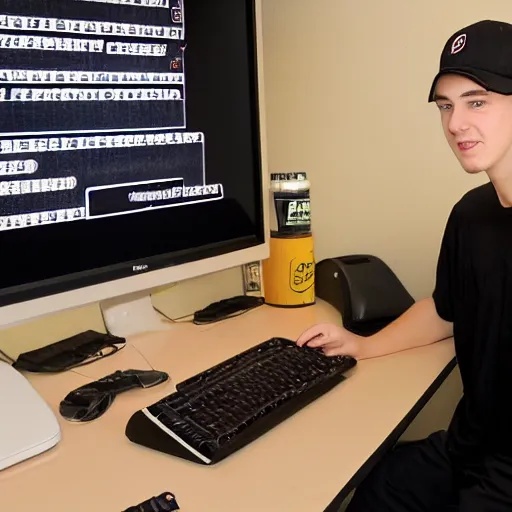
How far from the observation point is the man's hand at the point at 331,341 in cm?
129

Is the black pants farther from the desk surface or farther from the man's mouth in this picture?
the man's mouth

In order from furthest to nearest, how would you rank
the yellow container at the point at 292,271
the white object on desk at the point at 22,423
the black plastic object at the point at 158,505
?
the yellow container at the point at 292,271 < the white object on desk at the point at 22,423 < the black plastic object at the point at 158,505

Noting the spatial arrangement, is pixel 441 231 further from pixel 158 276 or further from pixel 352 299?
pixel 158 276

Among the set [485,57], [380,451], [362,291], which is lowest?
[380,451]

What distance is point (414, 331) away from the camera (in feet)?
4.42

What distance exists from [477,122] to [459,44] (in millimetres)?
125

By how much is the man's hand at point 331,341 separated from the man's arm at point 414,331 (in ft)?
0.10

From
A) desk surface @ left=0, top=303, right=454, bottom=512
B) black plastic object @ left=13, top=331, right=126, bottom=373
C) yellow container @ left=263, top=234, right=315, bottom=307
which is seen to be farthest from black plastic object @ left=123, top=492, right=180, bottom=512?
→ yellow container @ left=263, top=234, right=315, bottom=307

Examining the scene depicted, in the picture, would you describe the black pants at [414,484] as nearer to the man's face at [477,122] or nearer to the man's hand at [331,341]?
the man's hand at [331,341]

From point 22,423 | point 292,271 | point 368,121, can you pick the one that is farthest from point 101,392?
point 368,121

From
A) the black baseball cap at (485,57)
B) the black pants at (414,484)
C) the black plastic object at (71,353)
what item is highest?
the black baseball cap at (485,57)

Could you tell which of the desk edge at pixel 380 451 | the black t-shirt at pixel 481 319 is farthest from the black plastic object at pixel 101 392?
the black t-shirt at pixel 481 319

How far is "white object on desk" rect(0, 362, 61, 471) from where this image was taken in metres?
0.94

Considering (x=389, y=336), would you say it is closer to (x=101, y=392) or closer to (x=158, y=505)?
(x=101, y=392)
